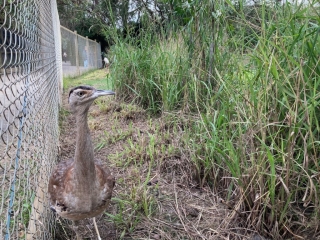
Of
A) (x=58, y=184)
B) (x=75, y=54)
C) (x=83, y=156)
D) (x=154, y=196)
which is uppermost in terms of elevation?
(x=75, y=54)

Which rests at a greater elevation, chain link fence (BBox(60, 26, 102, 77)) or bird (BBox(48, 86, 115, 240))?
chain link fence (BBox(60, 26, 102, 77))

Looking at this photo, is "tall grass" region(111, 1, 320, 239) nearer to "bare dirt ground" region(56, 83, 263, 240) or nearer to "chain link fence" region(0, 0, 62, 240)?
"bare dirt ground" region(56, 83, 263, 240)

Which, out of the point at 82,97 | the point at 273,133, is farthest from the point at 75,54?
the point at 273,133

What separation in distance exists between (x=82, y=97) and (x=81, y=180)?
0.54 m

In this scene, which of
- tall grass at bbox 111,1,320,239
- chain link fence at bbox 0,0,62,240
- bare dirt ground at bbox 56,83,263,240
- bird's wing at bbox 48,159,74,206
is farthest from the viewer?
bare dirt ground at bbox 56,83,263,240

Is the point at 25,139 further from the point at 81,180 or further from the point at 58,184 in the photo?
the point at 81,180

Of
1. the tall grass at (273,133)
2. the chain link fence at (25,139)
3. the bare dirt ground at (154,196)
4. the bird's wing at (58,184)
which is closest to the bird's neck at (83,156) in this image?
the bird's wing at (58,184)

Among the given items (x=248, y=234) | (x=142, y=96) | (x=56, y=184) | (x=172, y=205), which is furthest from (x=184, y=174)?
(x=142, y=96)

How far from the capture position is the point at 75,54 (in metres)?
12.0

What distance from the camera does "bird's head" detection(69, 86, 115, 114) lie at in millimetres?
1965

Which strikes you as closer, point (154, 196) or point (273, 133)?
point (273, 133)

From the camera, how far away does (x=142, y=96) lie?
454 cm

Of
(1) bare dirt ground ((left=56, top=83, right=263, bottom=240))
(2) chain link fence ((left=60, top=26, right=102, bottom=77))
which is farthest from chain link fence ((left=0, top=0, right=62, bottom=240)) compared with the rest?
(2) chain link fence ((left=60, top=26, right=102, bottom=77))

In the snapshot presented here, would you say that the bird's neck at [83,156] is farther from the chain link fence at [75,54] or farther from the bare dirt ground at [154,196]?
the chain link fence at [75,54]
